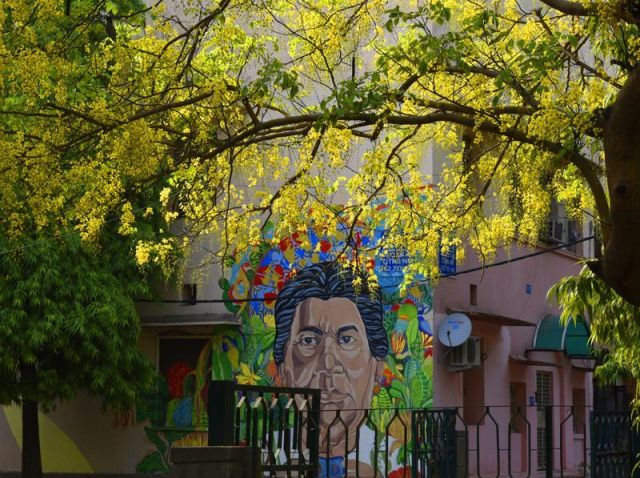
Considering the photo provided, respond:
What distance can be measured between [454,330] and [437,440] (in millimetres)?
9902

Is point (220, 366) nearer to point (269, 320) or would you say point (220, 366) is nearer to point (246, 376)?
point (246, 376)

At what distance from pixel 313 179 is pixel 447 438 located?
283cm

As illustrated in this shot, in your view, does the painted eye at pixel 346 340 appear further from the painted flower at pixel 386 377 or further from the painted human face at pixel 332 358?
the painted flower at pixel 386 377

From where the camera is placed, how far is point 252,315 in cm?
2105

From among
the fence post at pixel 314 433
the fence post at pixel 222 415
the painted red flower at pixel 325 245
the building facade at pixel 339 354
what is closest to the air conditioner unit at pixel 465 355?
the building facade at pixel 339 354

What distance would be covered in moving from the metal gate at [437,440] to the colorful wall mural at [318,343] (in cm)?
911

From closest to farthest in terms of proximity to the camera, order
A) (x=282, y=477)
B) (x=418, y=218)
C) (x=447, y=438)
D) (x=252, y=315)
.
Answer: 1. (x=447, y=438)
2. (x=418, y=218)
3. (x=282, y=477)
4. (x=252, y=315)

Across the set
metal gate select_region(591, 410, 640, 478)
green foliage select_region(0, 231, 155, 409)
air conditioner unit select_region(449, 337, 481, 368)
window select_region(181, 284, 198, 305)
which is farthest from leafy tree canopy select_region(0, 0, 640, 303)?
window select_region(181, 284, 198, 305)

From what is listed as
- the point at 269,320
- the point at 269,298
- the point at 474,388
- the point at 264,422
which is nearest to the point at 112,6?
the point at 264,422

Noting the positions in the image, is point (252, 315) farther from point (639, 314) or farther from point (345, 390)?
point (639, 314)

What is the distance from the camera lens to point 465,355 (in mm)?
19656

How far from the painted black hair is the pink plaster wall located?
959 millimetres

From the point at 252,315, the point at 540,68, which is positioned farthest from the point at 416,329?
the point at 540,68

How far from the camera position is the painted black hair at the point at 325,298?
65.2 ft
